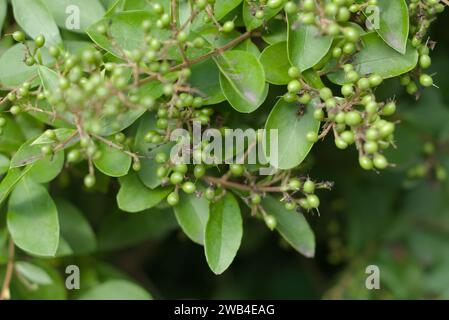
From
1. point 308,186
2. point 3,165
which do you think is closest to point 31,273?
point 3,165

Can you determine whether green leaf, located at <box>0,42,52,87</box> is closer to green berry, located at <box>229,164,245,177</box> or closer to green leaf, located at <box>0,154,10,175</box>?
green leaf, located at <box>0,154,10,175</box>

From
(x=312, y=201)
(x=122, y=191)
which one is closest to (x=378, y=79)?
(x=312, y=201)

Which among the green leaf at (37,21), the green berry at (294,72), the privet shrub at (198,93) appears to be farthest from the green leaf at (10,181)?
the green berry at (294,72)

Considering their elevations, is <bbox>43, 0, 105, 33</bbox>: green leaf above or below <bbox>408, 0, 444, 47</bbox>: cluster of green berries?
above

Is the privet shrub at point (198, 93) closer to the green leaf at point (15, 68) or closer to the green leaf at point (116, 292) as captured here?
the green leaf at point (15, 68)

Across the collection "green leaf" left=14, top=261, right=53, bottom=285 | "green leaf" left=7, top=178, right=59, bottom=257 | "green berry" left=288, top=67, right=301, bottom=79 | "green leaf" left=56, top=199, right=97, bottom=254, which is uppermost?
"green berry" left=288, top=67, right=301, bottom=79

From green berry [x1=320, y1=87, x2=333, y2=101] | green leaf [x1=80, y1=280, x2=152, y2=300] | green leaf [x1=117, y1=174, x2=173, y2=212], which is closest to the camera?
green berry [x1=320, y1=87, x2=333, y2=101]

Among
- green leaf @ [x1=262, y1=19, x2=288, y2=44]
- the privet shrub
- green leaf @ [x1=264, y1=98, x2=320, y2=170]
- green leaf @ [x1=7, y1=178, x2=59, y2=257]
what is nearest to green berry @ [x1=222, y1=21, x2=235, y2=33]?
the privet shrub
